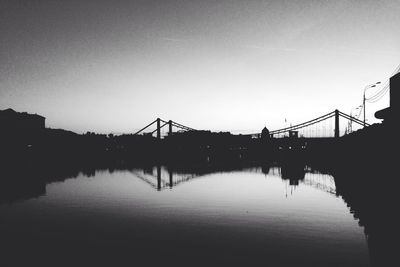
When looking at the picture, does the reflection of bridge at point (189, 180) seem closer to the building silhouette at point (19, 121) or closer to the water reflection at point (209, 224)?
the water reflection at point (209, 224)

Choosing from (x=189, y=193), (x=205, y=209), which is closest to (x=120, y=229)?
(x=205, y=209)

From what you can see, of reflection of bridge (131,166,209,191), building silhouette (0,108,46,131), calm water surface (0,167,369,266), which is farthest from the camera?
building silhouette (0,108,46,131)

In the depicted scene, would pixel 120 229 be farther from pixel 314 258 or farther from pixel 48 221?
pixel 314 258

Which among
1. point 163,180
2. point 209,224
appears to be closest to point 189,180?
point 163,180

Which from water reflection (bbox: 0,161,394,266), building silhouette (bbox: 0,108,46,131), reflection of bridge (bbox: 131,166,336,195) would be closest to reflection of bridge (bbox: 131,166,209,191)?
reflection of bridge (bbox: 131,166,336,195)

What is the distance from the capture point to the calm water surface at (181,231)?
8.95 m

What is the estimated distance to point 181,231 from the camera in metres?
12.1

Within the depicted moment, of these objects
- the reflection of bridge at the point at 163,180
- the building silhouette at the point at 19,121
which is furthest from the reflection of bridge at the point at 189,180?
the building silhouette at the point at 19,121

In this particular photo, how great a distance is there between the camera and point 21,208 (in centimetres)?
1664

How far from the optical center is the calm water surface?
8.95 m

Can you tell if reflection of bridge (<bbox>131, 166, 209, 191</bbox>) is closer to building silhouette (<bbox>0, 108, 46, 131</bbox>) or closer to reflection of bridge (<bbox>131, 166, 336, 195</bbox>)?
reflection of bridge (<bbox>131, 166, 336, 195</bbox>)

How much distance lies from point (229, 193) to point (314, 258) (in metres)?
14.5

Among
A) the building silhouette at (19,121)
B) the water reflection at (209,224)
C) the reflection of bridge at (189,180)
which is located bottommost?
the reflection of bridge at (189,180)

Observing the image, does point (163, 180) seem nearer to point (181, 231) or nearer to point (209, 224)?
point (209, 224)
